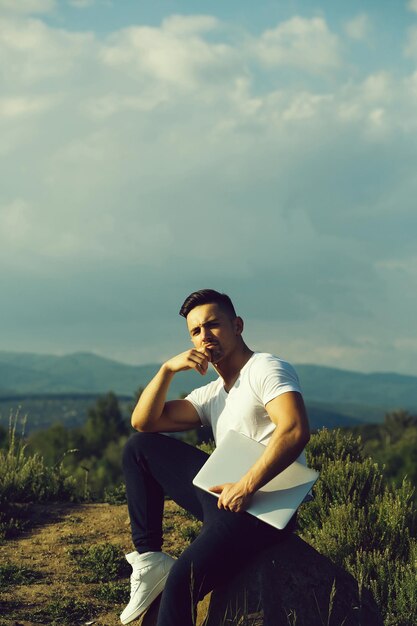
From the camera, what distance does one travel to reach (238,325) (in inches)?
193

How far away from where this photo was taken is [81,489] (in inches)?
387

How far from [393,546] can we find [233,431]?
3.20 meters

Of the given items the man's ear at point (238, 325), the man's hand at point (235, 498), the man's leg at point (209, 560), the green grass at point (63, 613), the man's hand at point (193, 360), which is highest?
the man's ear at point (238, 325)

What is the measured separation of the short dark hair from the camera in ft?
15.8

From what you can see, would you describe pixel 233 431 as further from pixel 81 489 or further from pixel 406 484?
pixel 81 489

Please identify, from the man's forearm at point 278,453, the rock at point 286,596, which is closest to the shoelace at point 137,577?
the rock at point 286,596

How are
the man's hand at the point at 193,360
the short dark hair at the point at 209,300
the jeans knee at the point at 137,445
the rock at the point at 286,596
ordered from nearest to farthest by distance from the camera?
1. the rock at the point at 286,596
2. the man's hand at the point at 193,360
3. the short dark hair at the point at 209,300
4. the jeans knee at the point at 137,445

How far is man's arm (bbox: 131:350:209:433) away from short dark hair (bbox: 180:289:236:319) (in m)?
0.33

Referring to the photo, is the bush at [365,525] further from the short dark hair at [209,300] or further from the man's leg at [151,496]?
the short dark hair at [209,300]

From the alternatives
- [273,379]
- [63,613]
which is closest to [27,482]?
[63,613]

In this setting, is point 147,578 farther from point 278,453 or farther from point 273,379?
point 273,379

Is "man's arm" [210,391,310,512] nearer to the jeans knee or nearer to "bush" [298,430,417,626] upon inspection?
the jeans knee

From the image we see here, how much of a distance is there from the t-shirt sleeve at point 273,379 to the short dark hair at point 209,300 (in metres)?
0.51

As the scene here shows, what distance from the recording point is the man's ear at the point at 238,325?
4871 millimetres
